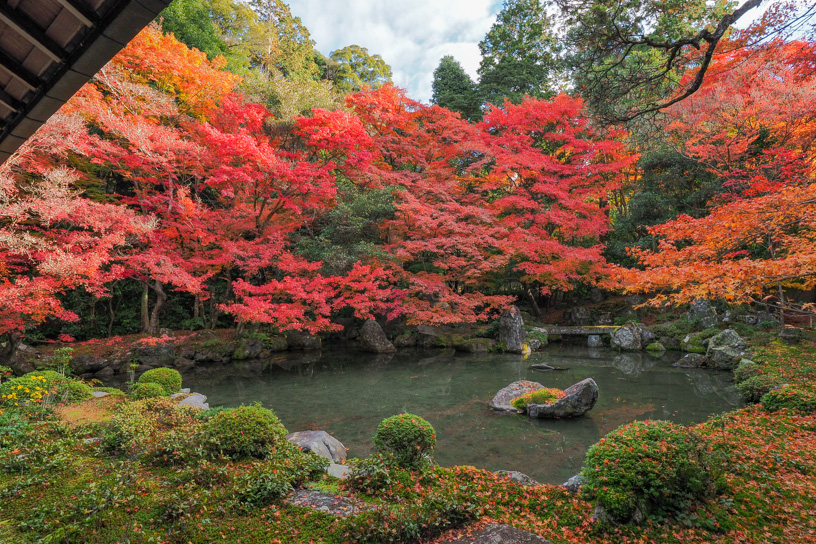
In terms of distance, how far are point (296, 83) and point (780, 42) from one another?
45.6ft

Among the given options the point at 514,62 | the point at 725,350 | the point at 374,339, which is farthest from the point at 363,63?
the point at 725,350

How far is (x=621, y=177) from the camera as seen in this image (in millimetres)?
17250

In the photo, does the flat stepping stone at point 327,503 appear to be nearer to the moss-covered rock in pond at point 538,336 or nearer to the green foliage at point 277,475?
the green foliage at point 277,475

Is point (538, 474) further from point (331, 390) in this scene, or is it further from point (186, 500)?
point (331, 390)

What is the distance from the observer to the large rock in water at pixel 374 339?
15.5 meters

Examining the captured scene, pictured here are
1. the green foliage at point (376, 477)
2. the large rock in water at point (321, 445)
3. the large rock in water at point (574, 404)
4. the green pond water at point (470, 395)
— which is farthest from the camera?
the large rock in water at point (574, 404)

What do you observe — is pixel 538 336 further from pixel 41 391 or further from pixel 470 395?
pixel 41 391

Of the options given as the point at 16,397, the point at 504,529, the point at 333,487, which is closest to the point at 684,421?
the point at 504,529

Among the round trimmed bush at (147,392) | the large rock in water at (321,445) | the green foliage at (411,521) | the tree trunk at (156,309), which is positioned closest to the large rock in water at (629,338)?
the large rock in water at (321,445)

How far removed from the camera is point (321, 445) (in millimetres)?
5672

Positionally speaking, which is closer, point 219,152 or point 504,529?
point 504,529

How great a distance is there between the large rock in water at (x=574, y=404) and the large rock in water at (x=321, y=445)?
13.4 feet

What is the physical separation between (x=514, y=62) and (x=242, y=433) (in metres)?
23.8

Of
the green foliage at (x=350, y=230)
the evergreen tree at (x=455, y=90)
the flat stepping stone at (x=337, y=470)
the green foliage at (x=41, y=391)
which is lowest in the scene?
the flat stepping stone at (x=337, y=470)
